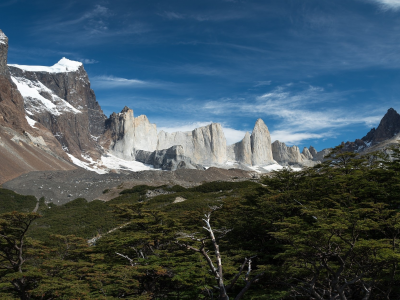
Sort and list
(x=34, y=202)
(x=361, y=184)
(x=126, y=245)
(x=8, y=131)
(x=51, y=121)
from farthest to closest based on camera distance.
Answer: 1. (x=51, y=121)
2. (x=8, y=131)
3. (x=34, y=202)
4. (x=126, y=245)
5. (x=361, y=184)

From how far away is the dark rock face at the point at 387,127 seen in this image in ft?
523

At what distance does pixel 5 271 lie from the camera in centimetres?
1304

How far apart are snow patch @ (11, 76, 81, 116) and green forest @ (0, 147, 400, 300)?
15500cm

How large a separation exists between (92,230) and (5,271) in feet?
51.8

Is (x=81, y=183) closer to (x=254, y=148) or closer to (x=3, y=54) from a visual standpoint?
(x=3, y=54)

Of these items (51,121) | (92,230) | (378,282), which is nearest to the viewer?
(378,282)

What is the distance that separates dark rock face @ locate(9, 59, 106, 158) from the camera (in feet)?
509

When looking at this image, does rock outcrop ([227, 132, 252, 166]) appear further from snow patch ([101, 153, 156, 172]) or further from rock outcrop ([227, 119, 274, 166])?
snow patch ([101, 153, 156, 172])

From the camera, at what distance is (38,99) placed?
160875 millimetres

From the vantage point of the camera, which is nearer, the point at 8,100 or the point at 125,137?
the point at 8,100

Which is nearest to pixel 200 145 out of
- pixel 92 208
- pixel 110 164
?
pixel 110 164

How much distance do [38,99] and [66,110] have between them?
→ 49.5ft

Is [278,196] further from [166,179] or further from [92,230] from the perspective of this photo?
[166,179]

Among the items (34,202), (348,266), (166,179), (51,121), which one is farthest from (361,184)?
(51,121)
